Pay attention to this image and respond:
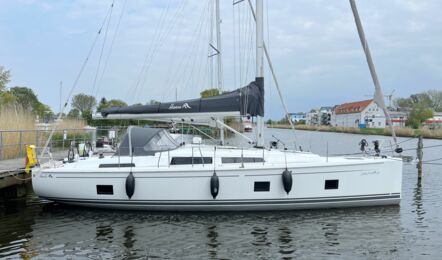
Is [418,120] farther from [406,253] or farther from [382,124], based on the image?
[406,253]

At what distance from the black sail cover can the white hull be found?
1530 millimetres

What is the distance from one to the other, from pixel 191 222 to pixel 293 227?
2562mm

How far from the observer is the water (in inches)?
331

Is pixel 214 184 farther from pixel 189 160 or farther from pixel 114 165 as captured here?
pixel 114 165

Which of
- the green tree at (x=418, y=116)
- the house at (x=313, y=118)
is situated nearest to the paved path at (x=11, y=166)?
the green tree at (x=418, y=116)

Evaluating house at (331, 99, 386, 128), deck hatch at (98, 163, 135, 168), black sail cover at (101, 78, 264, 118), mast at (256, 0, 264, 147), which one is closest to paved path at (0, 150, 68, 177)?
deck hatch at (98, 163, 135, 168)

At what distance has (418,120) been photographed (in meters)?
81.3

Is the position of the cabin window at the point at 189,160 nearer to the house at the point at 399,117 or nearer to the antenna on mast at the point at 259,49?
the antenna on mast at the point at 259,49

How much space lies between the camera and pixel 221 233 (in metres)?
9.59

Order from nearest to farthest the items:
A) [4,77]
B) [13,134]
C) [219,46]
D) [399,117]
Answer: [13,134] < [219,46] < [4,77] < [399,117]

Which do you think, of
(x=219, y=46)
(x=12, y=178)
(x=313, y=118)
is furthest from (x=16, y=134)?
(x=313, y=118)

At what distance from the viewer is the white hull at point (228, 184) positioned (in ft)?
35.1

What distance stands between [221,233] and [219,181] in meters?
1.53

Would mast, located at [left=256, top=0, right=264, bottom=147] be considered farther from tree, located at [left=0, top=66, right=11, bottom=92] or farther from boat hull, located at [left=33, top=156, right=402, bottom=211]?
tree, located at [left=0, top=66, right=11, bottom=92]
